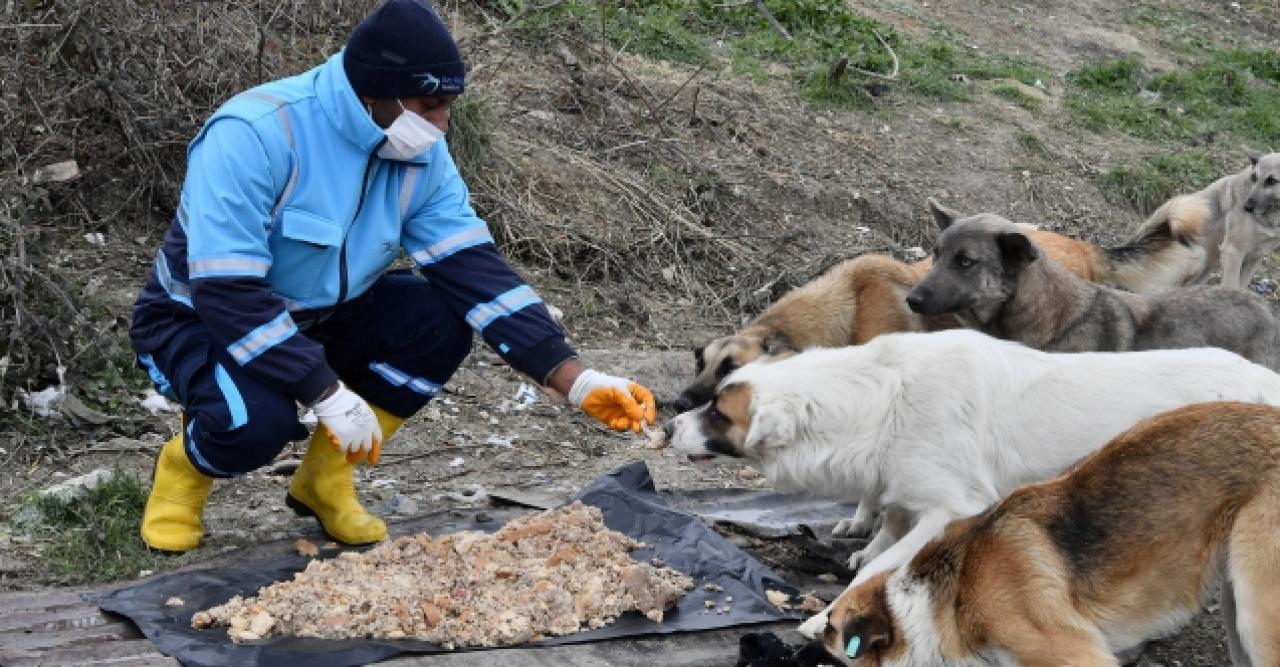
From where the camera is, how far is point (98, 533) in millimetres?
5059

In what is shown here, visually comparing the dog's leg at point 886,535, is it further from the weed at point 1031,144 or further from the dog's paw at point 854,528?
the weed at point 1031,144

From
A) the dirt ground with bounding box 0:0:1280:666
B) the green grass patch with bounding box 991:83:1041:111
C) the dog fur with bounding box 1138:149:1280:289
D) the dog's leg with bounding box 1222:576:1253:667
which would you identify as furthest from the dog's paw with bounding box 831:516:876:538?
the green grass patch with bounding box 991:83:1041:111

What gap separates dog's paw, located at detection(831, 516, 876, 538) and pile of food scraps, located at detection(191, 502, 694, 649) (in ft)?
3.09

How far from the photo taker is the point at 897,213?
10.1 m

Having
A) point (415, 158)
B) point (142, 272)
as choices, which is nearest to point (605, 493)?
point (415, 158)

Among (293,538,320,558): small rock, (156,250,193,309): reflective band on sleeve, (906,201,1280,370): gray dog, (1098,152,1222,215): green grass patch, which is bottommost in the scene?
(1098,152,1222,215): green grass patch

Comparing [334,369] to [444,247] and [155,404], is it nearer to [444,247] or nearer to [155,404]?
[444,247]

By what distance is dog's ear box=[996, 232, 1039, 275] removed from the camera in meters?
6.20

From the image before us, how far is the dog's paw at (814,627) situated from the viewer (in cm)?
453

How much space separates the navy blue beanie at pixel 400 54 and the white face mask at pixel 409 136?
0.28 feet

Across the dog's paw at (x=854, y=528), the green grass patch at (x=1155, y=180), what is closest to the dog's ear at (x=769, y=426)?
the dog's paw at (x=854, y=528)

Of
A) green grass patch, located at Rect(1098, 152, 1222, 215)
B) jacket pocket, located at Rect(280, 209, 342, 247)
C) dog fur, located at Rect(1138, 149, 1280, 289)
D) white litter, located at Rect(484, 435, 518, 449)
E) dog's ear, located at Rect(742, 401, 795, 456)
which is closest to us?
jacket pocket, located at Rect(280, 209, 342, 247)

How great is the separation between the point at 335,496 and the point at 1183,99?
10530 mm

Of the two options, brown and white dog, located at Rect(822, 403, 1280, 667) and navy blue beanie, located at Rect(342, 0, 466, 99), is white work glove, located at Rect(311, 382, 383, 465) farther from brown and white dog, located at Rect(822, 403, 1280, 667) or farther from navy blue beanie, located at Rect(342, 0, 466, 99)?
brown and white dog, located at Rect(822, 403, 1280, 667)
